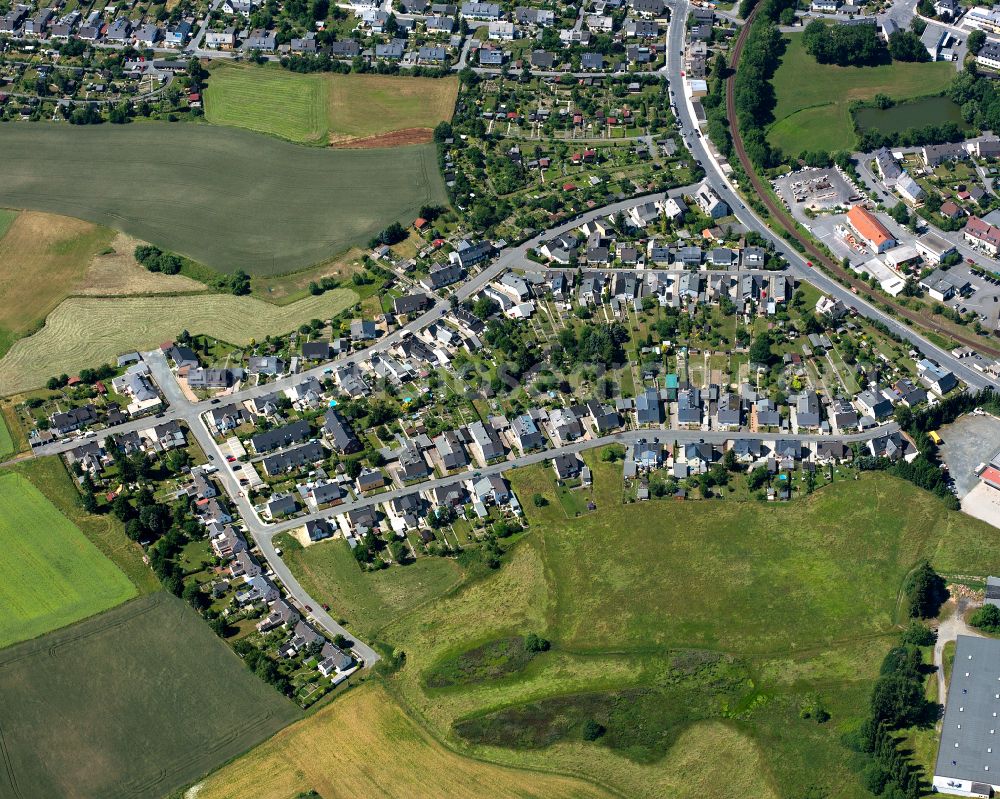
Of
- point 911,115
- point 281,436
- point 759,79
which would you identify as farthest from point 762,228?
point 281,436

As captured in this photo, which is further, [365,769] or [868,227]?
[868,227]

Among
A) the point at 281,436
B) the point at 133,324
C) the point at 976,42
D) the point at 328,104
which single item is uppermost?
the point at 976,42

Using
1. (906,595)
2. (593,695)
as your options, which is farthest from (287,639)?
(906,595)

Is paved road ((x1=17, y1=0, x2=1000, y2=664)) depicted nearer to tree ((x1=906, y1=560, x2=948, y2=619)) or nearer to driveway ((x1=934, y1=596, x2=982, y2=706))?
tree ((x1=906, y1=560, x2=948, y2=619))

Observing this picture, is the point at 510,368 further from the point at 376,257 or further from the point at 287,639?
the point at 287,639

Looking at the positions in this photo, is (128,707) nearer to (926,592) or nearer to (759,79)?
A: (926,592)

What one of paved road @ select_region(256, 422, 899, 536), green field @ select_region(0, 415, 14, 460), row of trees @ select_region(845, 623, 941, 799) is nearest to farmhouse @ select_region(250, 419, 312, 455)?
paved road @ select_region(256, 422, 899, 536)

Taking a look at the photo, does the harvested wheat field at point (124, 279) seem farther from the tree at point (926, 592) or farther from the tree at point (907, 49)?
the tree at point (907, 49)
